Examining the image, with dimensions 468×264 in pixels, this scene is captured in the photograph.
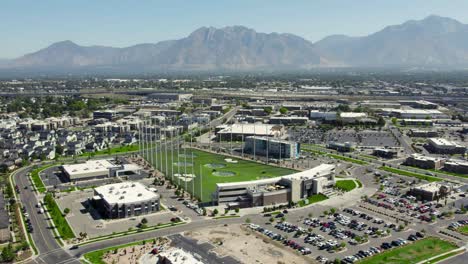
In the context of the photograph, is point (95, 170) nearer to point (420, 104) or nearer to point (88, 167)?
point (88, 167)

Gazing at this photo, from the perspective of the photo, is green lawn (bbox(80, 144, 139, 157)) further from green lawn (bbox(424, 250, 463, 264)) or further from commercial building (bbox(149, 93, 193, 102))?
commercial building (bbox(149, 93, 193, 102))

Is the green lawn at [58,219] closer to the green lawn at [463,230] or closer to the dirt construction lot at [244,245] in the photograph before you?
the dirt construction lot at [244,245]

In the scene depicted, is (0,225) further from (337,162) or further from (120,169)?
(337,162)

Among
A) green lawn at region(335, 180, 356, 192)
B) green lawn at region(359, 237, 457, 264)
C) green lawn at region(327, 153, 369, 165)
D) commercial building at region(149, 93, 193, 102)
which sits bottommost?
green lawn at region(327, 153, 369, 165)

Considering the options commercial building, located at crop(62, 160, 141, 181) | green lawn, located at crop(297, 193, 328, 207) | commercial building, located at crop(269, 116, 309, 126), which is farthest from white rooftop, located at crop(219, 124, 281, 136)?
Result: green lawn, located at crop(297, 193, 328, 207)

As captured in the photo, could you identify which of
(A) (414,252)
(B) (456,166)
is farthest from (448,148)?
(A) (414,252)

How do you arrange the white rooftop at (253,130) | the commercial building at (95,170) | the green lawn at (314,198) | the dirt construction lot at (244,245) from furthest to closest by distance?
the white rooftop at (253,130) → the commercial building at (95,170) → the green lawn at (314,198) → the dirt construction lot at (244,245)

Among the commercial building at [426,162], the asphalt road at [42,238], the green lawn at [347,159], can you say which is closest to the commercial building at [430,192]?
the commercial building at [426,162]

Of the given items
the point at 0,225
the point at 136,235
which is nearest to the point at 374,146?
the point at 136,235
